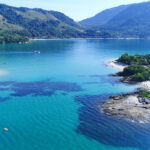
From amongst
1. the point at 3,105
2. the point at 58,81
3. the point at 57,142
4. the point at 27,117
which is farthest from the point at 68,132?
the point at 58,81

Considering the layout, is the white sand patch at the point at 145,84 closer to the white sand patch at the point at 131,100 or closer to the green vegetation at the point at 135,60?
the white sand patch at the point at 131,100

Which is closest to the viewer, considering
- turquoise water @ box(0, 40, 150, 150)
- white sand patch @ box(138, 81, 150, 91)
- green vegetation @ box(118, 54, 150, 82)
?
turquoise water @ box(0, 40, 150, 150)

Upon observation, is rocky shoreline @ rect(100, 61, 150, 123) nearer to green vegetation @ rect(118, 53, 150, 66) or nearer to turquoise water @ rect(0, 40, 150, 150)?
turquoise water @ rect(0, 40, 150, 150)

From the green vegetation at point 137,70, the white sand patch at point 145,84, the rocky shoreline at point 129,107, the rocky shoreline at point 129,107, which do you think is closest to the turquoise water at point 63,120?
the rocky shoreline at point 129,107

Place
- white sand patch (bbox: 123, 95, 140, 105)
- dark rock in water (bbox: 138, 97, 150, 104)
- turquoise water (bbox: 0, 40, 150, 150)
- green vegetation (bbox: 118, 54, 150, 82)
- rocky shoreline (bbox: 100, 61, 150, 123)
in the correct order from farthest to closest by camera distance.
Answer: green vegetation (bbox: 118, 54, 150, 82), white sand patch (bbox: 123, 95, 140, 105), dark rock in water (bbox: 138, 97, 150, 104), rocky shoreline (bbox: 100, 61, 150, 123), turquoise water (bbox: 0, 40, 150, 150)

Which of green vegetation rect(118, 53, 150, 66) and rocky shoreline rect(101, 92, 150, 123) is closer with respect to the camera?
rocky shoreline rect(101, 92, 150, 123)

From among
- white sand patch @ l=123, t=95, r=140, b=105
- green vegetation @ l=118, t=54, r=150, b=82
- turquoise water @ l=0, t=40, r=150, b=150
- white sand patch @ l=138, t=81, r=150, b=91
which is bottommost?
turquoise water @ l=0, t=40, r=150, b=150

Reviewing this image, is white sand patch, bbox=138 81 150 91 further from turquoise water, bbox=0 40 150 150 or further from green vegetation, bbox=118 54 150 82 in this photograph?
turquoise water, bbox=0 40 150 150

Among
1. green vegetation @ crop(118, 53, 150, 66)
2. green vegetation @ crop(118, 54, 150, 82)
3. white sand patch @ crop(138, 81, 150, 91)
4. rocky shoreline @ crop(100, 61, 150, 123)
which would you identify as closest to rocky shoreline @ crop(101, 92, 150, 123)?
rocky shoreline @ crop(100, 61, 150, 123)

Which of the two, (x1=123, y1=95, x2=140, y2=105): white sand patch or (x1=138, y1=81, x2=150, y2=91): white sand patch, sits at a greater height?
(x1=138, y1=81, x2=150, y2=91): white sand patch
